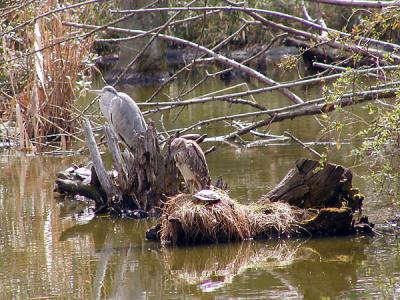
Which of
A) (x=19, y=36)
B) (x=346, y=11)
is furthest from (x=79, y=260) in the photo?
(x=346, y=11)

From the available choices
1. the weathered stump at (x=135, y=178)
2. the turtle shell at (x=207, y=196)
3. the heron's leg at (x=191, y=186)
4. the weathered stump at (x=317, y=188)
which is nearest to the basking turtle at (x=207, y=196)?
the turtle shell at (x=207, y=196)

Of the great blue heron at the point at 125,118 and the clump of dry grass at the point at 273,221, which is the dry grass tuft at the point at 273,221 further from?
the great blue heron at the point at 125,118

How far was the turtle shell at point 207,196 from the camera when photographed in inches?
290

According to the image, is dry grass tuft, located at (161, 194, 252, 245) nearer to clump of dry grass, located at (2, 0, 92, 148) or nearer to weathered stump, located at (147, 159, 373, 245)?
weathered stump, located at (147, 159, 373, 245)

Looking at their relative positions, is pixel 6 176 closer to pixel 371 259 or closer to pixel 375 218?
pixel 375 218

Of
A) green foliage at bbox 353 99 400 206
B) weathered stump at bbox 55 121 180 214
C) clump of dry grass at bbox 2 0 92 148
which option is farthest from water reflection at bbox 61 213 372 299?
clump of dry grass at bbox 2 0 92 148

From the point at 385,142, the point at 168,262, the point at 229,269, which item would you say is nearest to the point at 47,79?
the point at 168,262

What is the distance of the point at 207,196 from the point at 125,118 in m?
2.45

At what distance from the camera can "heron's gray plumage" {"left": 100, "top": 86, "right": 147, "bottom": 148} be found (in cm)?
948

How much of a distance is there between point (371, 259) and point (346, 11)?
2209 centimetres

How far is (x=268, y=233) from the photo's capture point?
→ 24.5 ft

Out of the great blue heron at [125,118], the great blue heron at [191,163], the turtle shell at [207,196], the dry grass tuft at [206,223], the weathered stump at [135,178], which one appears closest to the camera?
the dry grass tuft at [206,223]

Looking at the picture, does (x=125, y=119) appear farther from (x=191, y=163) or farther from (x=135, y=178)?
(x=191, y=163)

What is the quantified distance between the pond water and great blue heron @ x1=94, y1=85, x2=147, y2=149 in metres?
0.85
